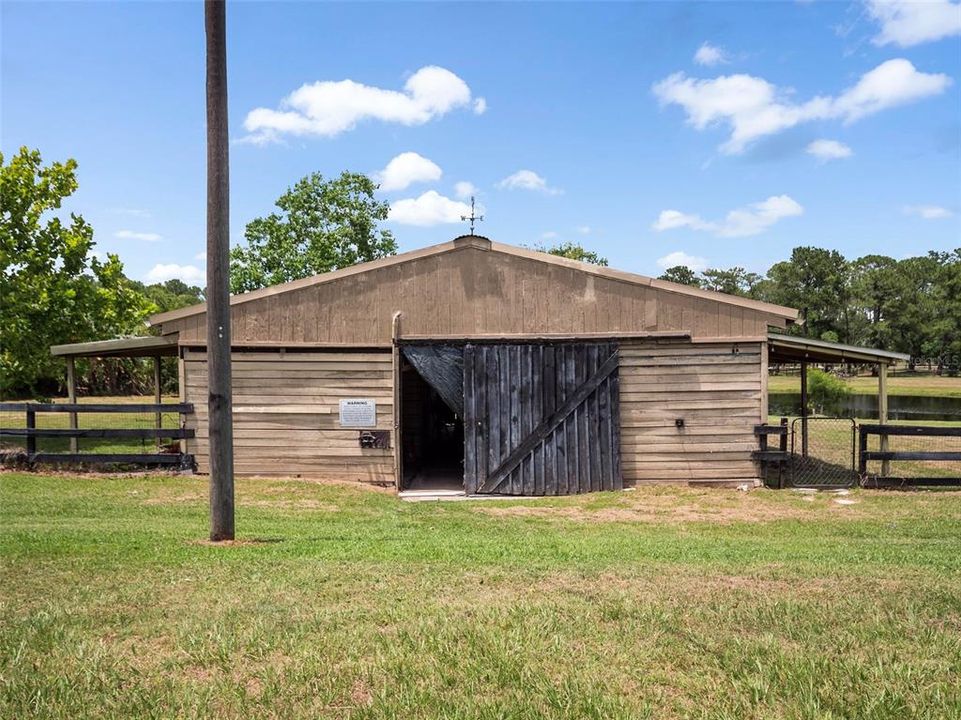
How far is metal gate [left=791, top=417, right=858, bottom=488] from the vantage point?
13461 mm

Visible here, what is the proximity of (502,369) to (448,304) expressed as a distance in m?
1.55

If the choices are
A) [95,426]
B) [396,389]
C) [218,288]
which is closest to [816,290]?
[95,426]

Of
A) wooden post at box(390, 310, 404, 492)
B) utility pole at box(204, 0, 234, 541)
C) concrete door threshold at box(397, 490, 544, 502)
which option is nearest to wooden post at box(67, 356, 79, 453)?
wooden post at box(390, 310, 404, 492)

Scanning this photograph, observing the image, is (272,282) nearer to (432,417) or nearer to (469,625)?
(432,417)

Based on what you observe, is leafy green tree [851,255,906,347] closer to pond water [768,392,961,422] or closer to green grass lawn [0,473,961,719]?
pond water [768,392,961,422]

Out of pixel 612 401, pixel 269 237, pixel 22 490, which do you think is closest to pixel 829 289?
pixel 269 237

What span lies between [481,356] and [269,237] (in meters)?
27.3

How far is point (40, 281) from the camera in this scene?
58.3 feet

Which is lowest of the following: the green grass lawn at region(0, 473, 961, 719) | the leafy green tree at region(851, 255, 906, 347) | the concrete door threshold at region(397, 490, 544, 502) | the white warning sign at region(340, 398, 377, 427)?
the concrete door threshold at region(397, 490, 544, 502)

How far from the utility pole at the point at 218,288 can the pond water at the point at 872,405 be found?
31016 mm

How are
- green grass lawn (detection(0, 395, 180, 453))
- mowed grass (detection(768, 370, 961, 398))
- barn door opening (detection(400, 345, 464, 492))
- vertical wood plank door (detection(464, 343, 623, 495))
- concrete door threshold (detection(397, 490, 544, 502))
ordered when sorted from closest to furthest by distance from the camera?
1. concrete door threshold (detection(397, 490, 544, 502))
2. vertical wood plank door (detection(464, 343, 623, 495))
3. barn door opening (detection(400, 345, 464, 492))
4. green grass lawn (detection(0, 395, 180, 453))
5. mowed grass (detection(768, 370, 961, 398))

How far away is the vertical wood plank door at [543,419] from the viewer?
12883mm

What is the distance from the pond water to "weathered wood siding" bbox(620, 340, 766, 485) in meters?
22.7

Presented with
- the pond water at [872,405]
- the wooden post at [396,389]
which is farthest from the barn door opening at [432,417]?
the pond water at [872,405]
